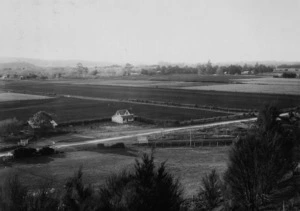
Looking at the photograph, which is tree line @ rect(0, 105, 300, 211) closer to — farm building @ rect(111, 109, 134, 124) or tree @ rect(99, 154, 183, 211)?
tree @ rect(99, 154, 183, 211)

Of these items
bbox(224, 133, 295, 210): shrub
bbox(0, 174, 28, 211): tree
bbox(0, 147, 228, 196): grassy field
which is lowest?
bbox(0, 147, 228, 196): grassy field

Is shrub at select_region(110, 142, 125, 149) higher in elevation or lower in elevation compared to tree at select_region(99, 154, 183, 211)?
lower

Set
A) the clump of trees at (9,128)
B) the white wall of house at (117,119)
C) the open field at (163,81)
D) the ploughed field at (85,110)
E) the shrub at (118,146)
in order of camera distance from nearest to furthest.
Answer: the shrub at (118,146), the clump of trees at (9,128), the white wall of house at (117,119), the ploughed field at (85,110), the open field at (163,81)

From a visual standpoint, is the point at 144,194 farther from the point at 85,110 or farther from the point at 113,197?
the point at 85,110

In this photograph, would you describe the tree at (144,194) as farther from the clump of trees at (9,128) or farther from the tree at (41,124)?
the clump of trees at (9,128)

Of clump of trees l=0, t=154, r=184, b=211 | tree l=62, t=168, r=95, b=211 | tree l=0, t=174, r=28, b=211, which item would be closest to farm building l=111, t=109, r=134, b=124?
tree l=62, t=168, r=95, b=211

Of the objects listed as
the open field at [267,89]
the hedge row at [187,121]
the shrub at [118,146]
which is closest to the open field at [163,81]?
the open field at [267,89]

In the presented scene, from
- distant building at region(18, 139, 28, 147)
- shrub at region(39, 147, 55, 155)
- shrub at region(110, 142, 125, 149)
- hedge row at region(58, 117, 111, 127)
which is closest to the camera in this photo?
shrub at region(39, 147, 55, 155)

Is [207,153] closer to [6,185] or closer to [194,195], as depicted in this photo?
[194,195]
